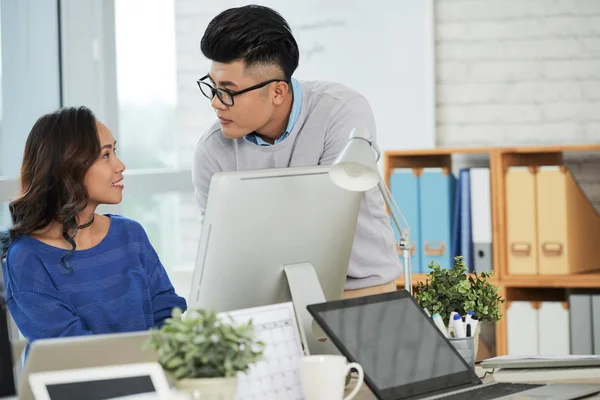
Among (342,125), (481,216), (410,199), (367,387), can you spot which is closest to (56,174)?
(342,125)

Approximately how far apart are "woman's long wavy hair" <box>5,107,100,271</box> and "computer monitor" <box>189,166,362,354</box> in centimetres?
65

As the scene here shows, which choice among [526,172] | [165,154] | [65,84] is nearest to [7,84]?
[65,84]

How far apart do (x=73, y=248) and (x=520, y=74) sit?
2.25 metres

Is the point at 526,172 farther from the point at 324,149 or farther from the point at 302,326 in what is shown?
the point at 302,326

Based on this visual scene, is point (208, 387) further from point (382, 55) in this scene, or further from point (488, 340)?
point (382, 55)

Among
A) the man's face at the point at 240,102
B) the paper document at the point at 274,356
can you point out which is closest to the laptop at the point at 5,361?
the paper document at the point at 274,356

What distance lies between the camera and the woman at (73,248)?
1.95 meters

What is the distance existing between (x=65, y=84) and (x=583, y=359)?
2250 mm

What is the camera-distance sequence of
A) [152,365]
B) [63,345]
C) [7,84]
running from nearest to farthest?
1. [152,365]
2. [63,345]
3. [7,84]

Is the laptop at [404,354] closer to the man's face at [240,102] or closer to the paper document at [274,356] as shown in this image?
the paper document at [274,356]

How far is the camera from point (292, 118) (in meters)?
2.20

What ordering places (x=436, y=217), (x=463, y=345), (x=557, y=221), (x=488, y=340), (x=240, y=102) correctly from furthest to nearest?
(x=488, y=340), (x=436, y=217), (x=557, y=221), (x=240, y=102), (x=463, y=345)

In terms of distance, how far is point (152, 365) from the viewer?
1144 millimetres

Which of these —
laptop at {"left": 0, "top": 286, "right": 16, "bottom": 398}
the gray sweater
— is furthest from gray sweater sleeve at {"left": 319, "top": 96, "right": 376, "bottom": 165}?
laptop at {"left": 0, "top": 286, "right": 16, "bottom": 398}
